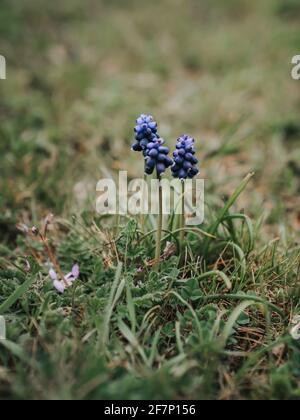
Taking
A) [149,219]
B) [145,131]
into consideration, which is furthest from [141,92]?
[145,131]

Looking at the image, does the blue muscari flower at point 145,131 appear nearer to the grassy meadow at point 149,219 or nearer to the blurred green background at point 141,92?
the grassy meadow at point 149,219

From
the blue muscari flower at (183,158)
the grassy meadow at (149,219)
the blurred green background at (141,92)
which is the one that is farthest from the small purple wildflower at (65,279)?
the blue muscari flower at (183,158)

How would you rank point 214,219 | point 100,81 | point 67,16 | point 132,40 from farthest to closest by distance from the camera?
point 67,16 → point 132,40 → point 100,81 → point 214,219

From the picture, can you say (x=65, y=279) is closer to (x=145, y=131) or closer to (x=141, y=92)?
(x=145, y=131)

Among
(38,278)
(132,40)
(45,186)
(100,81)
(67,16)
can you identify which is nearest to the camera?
(38,278)

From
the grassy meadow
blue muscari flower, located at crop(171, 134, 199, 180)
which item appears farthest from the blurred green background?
blue muscari flower, located at crop(171, 134, 199, 180)

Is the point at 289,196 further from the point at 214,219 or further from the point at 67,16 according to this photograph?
the point at 67,16
